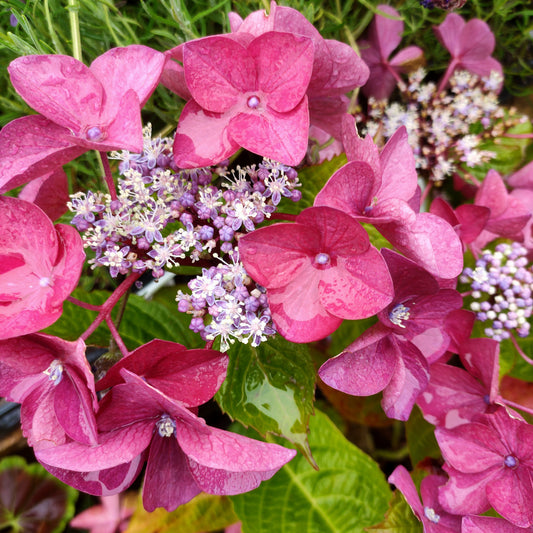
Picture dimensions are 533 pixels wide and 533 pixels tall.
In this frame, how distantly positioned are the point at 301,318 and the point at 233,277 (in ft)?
0.24

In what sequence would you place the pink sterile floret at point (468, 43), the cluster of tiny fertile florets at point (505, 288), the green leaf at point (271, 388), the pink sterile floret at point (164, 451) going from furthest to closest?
the pink sterile floret at point (468, 43) < the cluster of tiny fertile florets at point (505, 288) < the green leaf at point (271, 388) < the pink sterile floret at point (164, 451)

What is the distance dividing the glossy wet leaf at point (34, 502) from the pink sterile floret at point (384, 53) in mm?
872

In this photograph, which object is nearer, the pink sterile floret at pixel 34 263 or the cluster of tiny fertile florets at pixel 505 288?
the pink sterile floret at pixel 34 263

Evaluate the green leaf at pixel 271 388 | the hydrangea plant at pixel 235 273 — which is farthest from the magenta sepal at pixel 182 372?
the green leaf at pixel 271 388

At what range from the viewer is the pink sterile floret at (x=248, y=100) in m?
0.44

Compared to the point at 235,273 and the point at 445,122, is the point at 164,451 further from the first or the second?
the point at 445,122

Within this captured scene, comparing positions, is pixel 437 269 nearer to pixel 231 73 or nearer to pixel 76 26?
pixel 231 73


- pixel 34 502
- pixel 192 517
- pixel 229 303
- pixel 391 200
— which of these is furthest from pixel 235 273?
pixel 34 502

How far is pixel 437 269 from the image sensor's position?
45cm

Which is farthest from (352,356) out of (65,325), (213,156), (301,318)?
(65,325)

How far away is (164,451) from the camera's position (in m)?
0.50

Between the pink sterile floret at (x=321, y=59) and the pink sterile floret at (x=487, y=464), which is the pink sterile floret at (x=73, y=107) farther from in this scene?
the pink sterile floret at (x=487, y=464)

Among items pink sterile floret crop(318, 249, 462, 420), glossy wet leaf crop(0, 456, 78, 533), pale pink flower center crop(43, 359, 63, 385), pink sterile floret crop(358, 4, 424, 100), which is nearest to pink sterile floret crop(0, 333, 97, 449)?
pale pink flower center crop(43, 359, 63, 385)

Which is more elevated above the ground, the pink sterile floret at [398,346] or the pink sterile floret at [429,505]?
the pink sterile floret at [398,346]
